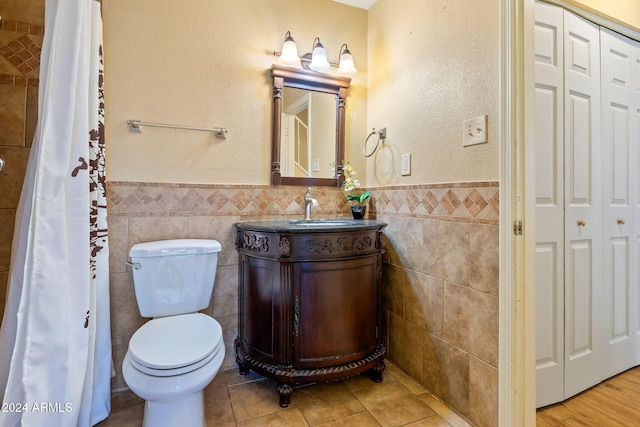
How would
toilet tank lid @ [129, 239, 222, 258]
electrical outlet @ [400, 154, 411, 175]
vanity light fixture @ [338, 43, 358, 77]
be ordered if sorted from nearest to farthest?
1. toilet tank lid @ [129, 239, 222, 258]
2. electrical outlet @ [400, 154, 411, 175]
3. vanity light fixture @ [338, 43, 358, 77]

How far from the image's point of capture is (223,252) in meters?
1.87

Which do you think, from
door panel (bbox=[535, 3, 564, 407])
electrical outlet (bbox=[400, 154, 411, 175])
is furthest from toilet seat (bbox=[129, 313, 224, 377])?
door panel (bbox=[535, 3, 564, 407])

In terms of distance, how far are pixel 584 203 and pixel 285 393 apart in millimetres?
1859

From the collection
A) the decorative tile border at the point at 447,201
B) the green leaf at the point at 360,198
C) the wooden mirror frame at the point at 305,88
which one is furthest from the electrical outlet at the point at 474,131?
the wooden mirror frame at the point at 305,88

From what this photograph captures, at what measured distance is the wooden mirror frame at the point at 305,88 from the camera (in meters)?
1.98

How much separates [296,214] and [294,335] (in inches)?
32.1

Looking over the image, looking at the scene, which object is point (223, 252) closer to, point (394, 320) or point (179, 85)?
point (179, 85)

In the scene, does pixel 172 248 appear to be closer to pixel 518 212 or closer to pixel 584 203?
pixel 518 212

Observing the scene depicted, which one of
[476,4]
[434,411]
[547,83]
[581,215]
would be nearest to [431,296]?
[434,411]

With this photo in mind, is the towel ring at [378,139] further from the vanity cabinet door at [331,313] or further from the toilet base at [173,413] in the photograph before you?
the toilet base at [173,413]

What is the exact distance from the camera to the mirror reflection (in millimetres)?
2029

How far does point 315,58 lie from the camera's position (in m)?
1.97

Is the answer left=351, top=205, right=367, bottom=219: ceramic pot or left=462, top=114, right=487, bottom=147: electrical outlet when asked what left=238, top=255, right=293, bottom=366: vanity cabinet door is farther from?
left=462, top=114, right=487, bottom=147: electrical outlet

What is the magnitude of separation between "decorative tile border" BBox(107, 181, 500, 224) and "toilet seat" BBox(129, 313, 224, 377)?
634mm
